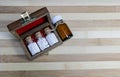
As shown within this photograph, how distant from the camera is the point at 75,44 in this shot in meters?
1.12

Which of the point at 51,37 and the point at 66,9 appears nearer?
the point at 51,37

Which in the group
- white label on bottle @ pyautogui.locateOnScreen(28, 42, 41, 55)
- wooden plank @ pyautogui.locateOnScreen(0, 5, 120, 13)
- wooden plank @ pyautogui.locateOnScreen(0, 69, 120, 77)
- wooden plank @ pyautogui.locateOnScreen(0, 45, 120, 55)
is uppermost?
wooden plank @ pyautogui.locateOnScreen(0, 5, 120, 13)

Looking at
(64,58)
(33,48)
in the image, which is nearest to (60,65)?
(64,58)

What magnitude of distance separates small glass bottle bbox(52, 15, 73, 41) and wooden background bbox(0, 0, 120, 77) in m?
0.04

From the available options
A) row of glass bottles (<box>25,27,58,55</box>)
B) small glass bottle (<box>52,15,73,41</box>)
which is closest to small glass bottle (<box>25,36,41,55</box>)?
row of glass bottles (<box>25,27,58,55</box>)

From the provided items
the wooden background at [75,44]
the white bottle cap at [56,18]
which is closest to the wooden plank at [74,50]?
the wooden background at [75,44]

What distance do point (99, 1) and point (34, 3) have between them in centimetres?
35

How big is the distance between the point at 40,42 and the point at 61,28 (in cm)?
12

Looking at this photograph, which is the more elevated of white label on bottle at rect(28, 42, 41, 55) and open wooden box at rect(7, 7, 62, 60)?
open wooden box at rect(7, 7, 62, 60)

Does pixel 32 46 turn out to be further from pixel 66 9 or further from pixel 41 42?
pixel 66 9

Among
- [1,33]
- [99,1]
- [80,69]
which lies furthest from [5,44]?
[99,1]

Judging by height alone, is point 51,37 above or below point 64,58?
above

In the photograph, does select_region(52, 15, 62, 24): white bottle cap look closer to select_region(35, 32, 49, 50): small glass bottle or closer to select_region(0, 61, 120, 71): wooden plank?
select_region(35, 32, 49, 50): small glass bottle

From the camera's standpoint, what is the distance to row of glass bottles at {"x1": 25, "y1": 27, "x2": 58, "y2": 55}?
104 centimetres
